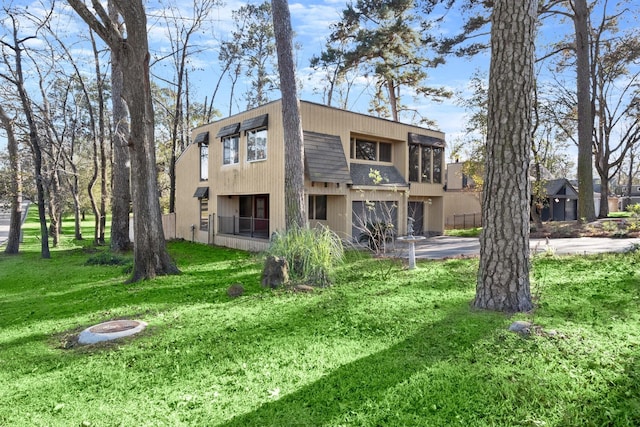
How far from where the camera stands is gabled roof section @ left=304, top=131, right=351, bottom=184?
11961mm

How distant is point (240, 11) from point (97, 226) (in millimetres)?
15845

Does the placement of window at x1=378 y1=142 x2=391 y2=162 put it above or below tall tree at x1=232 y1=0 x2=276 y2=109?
below

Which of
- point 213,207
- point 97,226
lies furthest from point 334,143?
point 97,226

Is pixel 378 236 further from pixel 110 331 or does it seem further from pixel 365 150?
pixel 110 331

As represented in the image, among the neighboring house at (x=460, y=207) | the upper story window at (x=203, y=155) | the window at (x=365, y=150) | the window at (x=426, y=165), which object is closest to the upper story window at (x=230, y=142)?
the upper story window at (x=203, y=155)

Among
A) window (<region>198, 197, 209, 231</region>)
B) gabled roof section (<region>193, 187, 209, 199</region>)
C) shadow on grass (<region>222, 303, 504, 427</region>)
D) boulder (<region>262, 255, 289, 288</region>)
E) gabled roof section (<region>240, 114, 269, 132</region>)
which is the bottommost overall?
shadow on grass (<region>222, 303, 504, 427</region>)

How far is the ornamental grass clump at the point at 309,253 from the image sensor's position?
23.2 feet

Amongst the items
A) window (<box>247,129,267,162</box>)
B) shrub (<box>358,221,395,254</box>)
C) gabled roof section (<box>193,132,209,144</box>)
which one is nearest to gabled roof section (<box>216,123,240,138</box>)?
window (<box>247,129,267,162</box>)

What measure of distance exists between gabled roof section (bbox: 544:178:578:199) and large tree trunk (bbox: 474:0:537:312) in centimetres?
2314

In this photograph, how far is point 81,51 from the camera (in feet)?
52.7

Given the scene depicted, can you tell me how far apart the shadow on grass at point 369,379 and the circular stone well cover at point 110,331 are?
101 inches

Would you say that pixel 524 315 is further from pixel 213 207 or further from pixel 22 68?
pixel 22 68

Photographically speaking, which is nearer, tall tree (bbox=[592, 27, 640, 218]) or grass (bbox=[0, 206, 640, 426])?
grass (bbox=[0, 206, 640, 426])

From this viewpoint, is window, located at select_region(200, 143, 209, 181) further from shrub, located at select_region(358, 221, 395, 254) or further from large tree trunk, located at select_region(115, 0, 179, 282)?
large tree trunk, located at select_region(115, 0, 179, 282)
